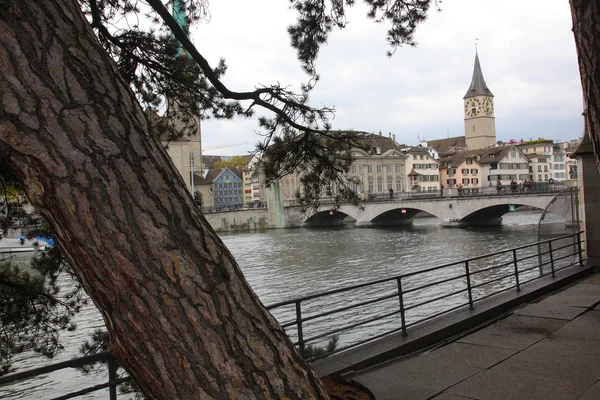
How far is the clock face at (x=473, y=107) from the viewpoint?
404 feet

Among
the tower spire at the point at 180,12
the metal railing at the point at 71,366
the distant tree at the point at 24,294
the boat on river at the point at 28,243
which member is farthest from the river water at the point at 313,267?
the metal railing at the point at 71,366

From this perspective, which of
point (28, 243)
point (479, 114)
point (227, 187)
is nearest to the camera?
point (28, 243)

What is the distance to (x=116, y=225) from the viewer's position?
1.50 meters

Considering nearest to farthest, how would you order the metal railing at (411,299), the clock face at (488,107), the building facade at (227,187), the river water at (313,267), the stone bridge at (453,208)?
the metal railing at (411,299), the river water at (313,267), the stone bridge at (453,208), the building facade at (227,187), the clock face at (488,107)

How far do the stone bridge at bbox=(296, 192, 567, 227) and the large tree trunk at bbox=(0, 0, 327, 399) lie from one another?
35765mm

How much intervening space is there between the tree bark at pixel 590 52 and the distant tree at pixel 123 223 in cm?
190

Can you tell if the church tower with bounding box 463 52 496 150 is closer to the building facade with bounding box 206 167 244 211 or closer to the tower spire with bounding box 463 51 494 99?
the tower spire with bounding box 463 51 494 99

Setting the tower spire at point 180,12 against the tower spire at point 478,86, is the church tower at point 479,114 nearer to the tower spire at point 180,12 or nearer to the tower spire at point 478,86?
the tower spire at point 478,86

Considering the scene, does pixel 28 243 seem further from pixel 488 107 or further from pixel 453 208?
pixel 488 107

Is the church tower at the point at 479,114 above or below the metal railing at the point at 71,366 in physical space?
above

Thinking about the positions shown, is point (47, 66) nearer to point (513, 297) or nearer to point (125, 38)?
point (125, 38)

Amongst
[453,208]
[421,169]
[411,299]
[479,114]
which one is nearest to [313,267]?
[411,299]

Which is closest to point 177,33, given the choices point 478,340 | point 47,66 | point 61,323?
point 47,66

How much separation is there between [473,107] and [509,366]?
418ft
